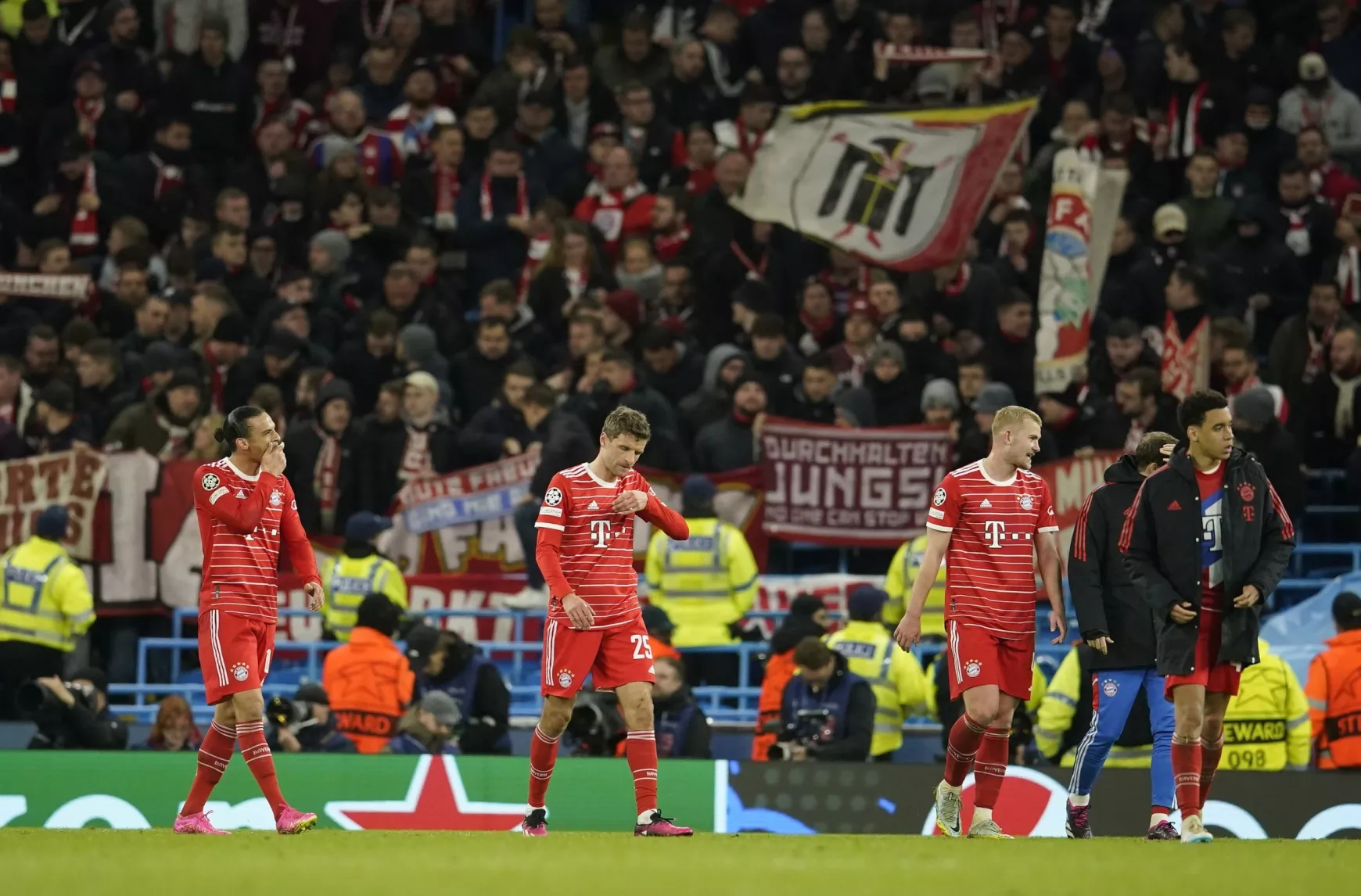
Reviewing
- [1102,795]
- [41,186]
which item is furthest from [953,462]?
[41,186]

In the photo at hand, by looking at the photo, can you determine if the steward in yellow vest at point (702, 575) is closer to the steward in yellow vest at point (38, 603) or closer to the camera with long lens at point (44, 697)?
the camera with long lens at point (44, 697)

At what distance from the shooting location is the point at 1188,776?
37.3 feet

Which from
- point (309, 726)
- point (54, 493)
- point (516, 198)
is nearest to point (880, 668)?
point (309, 726)

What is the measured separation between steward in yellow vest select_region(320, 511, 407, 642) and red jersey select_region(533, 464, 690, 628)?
16.6 ft

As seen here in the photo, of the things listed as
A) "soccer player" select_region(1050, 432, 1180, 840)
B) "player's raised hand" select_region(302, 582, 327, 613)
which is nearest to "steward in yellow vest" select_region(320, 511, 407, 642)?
"player's raised hand" select_region(302, 582, 327, 613)

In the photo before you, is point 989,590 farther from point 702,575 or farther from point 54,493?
point 54,493

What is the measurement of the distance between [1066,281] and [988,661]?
22.5 feet

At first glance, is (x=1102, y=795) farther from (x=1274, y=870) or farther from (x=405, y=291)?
(x=405, y=291)

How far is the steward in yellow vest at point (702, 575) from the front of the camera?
16844 millimetres

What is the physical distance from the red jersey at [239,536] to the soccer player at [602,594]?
49.5 inches

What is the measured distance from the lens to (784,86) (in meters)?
21.9

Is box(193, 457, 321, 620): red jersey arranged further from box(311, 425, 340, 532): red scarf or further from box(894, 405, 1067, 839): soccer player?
box(311, 425, 340, 532): red scarf

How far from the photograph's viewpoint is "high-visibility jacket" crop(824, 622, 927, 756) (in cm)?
1566

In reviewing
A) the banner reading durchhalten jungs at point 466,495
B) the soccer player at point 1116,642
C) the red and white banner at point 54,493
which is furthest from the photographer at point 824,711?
the red and white banner at point 54,493
